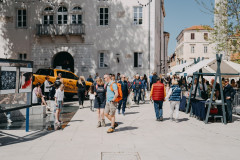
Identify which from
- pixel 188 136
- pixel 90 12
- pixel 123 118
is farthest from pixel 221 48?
pixel 90 12

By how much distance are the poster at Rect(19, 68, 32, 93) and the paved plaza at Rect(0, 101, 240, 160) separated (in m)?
1.32

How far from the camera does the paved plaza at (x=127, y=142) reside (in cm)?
631

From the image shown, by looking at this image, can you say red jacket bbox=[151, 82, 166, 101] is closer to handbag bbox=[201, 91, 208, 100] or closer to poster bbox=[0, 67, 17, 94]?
handbag bbox=[201, 91, 208, 100]

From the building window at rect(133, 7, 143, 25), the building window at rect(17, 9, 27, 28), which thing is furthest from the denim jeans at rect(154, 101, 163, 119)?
the building window at rect(17, 9, 27, 28)

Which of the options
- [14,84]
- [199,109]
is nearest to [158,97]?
[199,109]

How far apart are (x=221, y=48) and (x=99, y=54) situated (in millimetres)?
12697

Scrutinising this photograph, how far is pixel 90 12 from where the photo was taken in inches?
1089

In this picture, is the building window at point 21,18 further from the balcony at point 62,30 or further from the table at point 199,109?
the table at point 199,109

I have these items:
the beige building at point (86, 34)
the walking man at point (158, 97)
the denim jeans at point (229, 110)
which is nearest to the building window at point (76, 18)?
the beige building at point (86, 34)

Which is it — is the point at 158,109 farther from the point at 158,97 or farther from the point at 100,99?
the point at 100,99

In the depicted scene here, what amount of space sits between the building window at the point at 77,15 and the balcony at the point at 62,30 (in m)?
0.78

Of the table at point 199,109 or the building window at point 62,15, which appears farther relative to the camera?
the building window at point 62,15

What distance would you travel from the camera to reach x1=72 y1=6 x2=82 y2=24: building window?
27.7 metres

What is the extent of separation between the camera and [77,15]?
27.8 m
